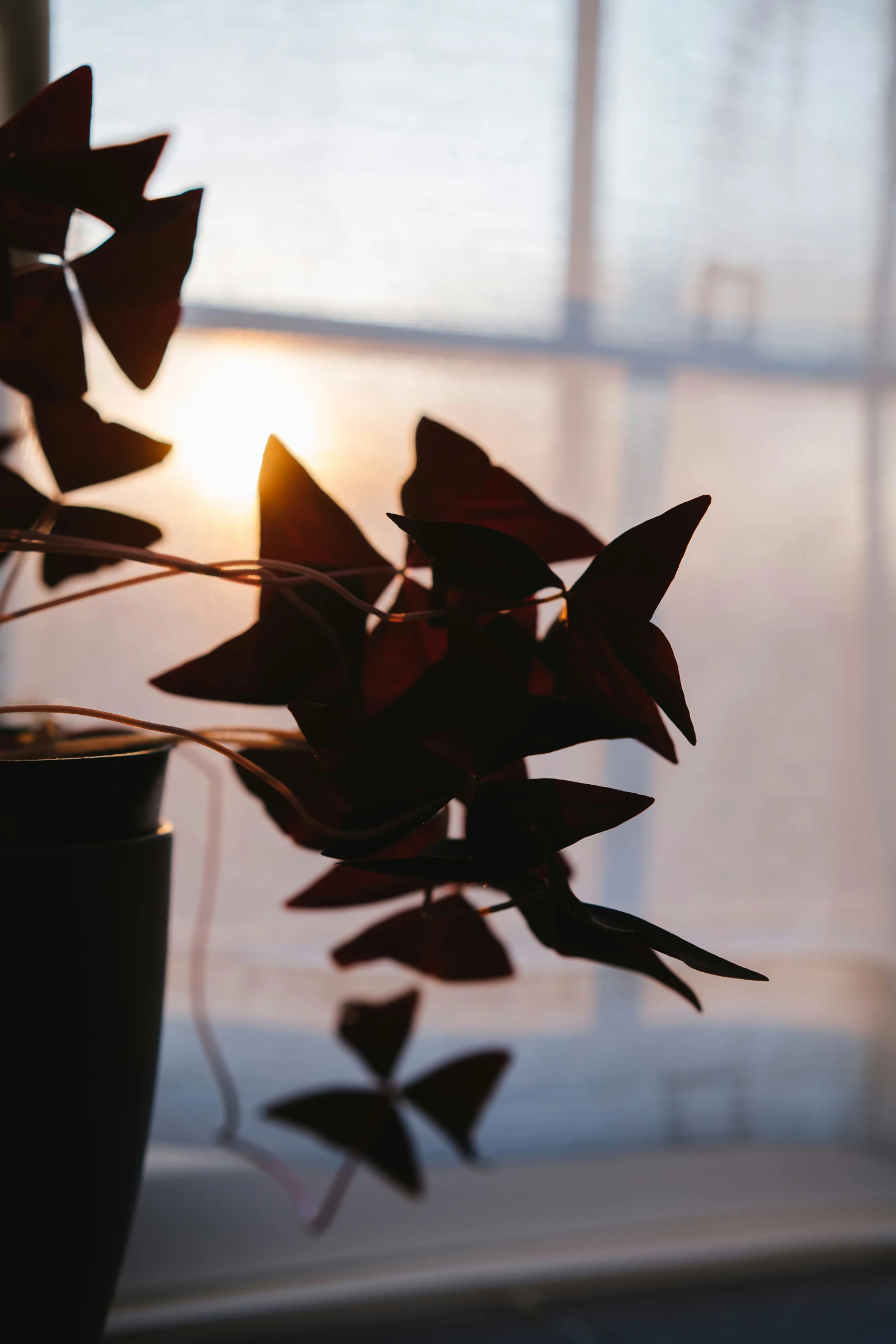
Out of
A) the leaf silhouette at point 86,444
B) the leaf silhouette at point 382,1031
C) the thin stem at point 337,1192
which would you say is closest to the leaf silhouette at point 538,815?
the leaf silhouette at point 86,444

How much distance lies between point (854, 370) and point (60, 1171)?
2.67ft

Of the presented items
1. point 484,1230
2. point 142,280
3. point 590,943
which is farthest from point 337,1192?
point 142,280

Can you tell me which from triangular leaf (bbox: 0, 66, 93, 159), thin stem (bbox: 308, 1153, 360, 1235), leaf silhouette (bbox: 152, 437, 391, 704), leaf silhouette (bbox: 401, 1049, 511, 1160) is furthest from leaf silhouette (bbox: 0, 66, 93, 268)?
thin stem (bbox: 308, 1153, 360, 1235)

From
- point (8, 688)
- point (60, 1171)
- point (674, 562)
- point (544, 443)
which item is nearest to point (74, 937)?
point (60, 1171)

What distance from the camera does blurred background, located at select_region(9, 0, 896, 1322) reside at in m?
0.70

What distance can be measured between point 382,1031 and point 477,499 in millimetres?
358

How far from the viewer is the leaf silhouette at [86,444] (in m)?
0.39

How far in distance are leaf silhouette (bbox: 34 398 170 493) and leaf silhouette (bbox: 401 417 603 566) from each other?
0.11 m

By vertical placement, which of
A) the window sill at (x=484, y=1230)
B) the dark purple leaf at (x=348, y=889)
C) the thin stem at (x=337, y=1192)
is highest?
the dark purple leaf at (x=348, y=889)

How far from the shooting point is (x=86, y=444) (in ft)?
1.28

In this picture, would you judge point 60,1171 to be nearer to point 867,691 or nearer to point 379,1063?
point 379,1063

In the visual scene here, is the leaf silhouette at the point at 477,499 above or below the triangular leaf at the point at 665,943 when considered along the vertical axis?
above

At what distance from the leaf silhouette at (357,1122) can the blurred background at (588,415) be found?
144 millimetres

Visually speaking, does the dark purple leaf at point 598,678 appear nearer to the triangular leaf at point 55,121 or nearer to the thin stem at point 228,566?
the thin stem at point 228,566
